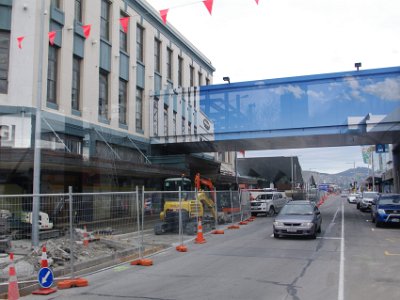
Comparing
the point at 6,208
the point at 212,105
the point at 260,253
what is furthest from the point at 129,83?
the point at 6,208

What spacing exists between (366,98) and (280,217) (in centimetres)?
1256

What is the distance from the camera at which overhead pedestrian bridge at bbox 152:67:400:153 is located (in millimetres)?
25969

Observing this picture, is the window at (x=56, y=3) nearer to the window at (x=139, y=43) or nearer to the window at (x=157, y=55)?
the window at (x=139, y=43)

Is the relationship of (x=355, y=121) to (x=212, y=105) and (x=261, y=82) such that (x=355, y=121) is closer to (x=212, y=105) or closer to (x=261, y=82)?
(x=261, y=82)

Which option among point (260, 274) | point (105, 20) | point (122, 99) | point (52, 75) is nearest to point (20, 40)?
point (52, 75)

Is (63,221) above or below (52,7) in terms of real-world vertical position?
below

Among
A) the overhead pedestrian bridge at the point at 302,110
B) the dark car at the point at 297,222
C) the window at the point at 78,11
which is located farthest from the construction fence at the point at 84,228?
the overhead pedestrian bridge at the point at 302,110

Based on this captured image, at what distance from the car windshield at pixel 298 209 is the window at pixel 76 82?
37.3ft

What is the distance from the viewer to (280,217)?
17.2 metres

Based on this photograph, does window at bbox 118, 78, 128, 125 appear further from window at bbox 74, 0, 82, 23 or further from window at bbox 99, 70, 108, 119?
window at bbox 74, 0, 82, 23

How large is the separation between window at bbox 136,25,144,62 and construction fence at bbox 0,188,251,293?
51.9 ft

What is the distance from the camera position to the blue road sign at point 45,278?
823 cm

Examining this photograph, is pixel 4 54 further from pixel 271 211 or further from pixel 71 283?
pixel 271 211

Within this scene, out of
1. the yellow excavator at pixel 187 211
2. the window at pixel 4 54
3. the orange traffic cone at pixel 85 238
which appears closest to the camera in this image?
the orange traffic cone at pixel 85 238
